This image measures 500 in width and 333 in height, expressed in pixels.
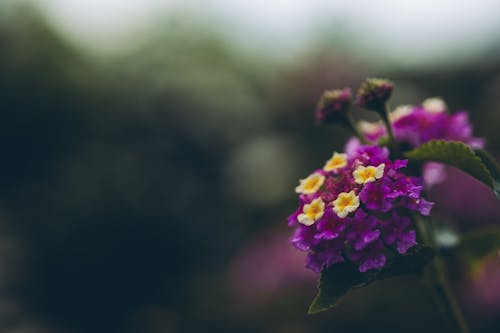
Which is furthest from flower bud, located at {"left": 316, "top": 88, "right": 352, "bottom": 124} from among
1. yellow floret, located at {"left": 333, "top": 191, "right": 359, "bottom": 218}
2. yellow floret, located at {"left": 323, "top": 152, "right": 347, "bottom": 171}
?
yellow floret, located at {"left": 333, "top": 191, "right": 359, "bottom": 218}

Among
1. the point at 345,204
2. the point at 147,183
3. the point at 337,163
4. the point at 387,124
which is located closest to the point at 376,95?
the point at 387,124

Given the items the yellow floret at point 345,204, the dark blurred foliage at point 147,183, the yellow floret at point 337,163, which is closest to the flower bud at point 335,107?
the yellow floret at point 337,163

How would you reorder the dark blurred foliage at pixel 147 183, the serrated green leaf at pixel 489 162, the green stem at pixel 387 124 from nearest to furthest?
the serrated green leaf at pixel 489 162 < the green stem at pixel 387 124 < the dark blurred foliage at pixel 147 183

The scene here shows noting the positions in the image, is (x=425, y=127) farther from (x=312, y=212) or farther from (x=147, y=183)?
(x=147, y=183)

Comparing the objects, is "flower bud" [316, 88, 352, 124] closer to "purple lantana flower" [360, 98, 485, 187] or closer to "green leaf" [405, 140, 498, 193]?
"purple lantana flower" [360, 98, 485, 187]

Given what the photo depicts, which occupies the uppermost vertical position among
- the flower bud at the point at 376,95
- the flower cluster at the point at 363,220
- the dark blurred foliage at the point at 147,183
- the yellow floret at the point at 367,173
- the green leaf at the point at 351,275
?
the dark blurred foliage at the point at 147,183

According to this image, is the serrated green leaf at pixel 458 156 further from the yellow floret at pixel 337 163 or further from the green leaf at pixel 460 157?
the yellow floret at pixel 337 163
